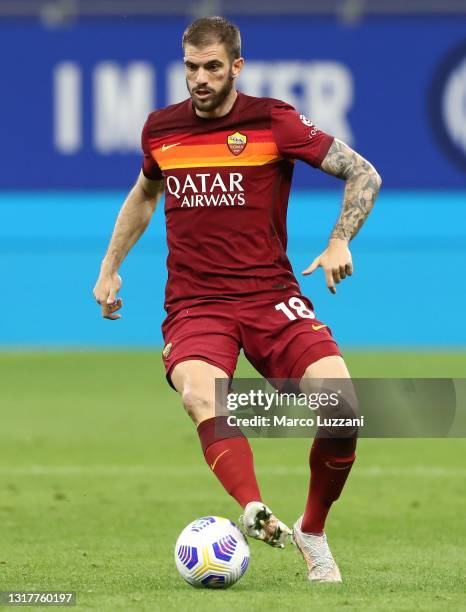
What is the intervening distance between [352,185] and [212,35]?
2.73 ft

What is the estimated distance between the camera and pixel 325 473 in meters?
6.23

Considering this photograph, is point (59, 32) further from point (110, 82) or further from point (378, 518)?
point (378, 518)

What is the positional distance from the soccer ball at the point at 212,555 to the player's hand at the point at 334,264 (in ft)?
3.34

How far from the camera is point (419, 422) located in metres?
8.07

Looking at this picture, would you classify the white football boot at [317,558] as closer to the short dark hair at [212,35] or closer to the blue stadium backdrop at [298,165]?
the short dark hair at [212,35]

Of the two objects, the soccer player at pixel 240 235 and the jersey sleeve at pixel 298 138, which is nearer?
the soccer player at pixel 240 235

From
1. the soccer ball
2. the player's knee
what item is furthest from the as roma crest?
the soccer ball

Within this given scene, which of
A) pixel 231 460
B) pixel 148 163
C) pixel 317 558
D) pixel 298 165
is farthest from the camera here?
pixel 298 165

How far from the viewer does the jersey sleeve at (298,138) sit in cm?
638

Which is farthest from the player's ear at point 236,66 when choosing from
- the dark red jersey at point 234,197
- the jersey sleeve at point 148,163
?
the jersey sleeve at point 148,163

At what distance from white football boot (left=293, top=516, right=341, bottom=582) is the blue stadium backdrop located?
11509 millimetres

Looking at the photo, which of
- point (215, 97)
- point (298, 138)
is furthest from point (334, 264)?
point (215, 97)

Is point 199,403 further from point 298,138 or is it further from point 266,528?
point 298,138

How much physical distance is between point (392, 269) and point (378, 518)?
9.56 meters
